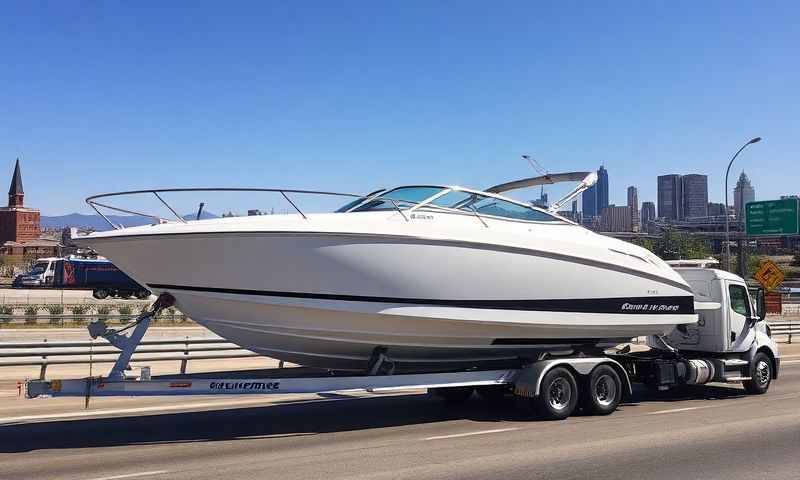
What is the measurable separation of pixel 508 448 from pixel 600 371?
123 inches

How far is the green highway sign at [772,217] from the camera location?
124 ft

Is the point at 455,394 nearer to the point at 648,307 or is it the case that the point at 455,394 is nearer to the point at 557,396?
the point at 557,396

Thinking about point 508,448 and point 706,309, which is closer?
point 508,448

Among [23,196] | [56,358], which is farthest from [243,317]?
[23,196]

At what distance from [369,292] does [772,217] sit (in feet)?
115

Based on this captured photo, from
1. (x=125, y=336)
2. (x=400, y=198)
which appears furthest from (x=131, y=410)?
(x=400, y=198)

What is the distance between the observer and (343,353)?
1007 centimetres

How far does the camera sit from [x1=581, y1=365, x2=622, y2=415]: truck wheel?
11.2 m

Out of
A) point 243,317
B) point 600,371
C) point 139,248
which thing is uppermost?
point 139,248

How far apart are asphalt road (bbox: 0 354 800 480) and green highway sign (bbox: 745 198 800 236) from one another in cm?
2818

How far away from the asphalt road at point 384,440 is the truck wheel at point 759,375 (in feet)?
3.00

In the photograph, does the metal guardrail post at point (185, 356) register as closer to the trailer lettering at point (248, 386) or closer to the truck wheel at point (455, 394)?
the truck wheel at point (455, 394)

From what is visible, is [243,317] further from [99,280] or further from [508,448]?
[99,280]

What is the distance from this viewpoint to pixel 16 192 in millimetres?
194375
